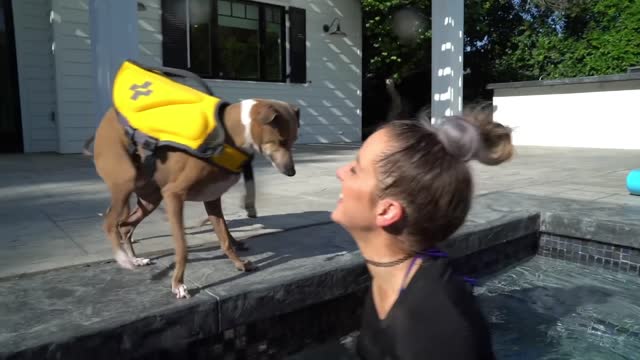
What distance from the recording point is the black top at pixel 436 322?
1.07 meters

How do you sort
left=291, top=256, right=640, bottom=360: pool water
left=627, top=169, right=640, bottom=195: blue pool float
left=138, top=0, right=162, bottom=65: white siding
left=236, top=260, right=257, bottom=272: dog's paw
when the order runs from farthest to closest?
1. left=138, top=0, right=162, bottom=65: white siding
2. left=627, top=169, right=640, bottom=195: blue pool float
3. left=291, top=256, right=640, bottom=360: pool water
4. left=236, top=260, right=257, bottom=272: dog's paw

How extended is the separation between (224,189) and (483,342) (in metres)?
1.59

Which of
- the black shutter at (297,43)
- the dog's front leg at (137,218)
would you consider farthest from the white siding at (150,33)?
the dog's front leg at (137,218)

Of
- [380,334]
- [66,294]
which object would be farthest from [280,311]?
[380,334]

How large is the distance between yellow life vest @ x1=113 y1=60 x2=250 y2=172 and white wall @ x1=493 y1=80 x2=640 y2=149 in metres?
10.8

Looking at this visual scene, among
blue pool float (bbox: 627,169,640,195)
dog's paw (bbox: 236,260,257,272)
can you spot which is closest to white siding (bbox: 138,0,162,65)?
dog's paw (bbox: 236,260,257,272)

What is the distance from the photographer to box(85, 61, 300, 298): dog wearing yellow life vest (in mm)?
2176

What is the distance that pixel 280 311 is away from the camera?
2279mm

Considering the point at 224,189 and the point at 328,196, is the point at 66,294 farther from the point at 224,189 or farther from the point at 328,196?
the point at 328,196

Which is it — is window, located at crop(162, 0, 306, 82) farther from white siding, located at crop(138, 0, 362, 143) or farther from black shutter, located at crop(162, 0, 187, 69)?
white siding, located at crop(138, 0, 362, 143)

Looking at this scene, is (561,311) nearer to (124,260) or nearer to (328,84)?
(124,260)

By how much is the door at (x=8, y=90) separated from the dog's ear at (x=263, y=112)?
872 centimetres

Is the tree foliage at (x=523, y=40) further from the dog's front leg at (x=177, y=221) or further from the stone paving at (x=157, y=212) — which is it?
the dog's front leg at (x=177, y=221)

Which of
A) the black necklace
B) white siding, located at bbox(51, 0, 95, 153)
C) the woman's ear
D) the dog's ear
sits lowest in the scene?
the black necklace
